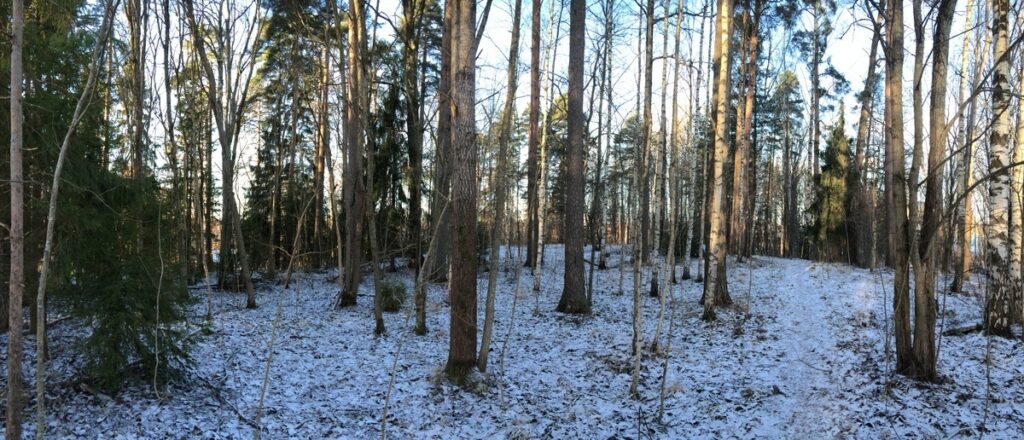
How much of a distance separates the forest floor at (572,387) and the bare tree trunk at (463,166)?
78 cm

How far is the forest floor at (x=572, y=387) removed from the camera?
5230 millimetres

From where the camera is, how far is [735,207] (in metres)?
15.0

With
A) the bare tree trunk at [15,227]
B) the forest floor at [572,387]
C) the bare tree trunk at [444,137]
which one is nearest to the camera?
the bare tree trunk at [15,227]

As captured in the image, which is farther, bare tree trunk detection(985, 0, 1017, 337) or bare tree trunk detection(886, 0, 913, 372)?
bare tree trunk detection(985, 0, 1017, 337)

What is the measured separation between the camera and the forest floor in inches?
206

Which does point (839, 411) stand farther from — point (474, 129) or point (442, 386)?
point (474, 129)

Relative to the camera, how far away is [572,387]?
679 cm

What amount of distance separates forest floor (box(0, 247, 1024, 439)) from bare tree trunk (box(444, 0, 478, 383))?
0.78 m

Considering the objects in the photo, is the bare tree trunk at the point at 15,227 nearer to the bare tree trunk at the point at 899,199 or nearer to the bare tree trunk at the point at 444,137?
the bare tree trunk at the point at 444,137

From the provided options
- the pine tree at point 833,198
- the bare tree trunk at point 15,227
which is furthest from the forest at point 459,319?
the pine tree at point 833,198

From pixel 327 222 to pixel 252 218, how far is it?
523 cm

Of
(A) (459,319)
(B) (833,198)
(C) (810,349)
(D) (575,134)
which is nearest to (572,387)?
(A) (459,319)

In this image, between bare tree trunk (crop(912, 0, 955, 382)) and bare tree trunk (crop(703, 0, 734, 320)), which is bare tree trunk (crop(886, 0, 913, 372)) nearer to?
bare tree trunk (crop(912, 0, 955, 382))

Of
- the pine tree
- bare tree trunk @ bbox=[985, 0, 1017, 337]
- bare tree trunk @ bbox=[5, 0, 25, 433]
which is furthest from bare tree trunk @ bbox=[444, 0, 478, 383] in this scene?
the pine tree
